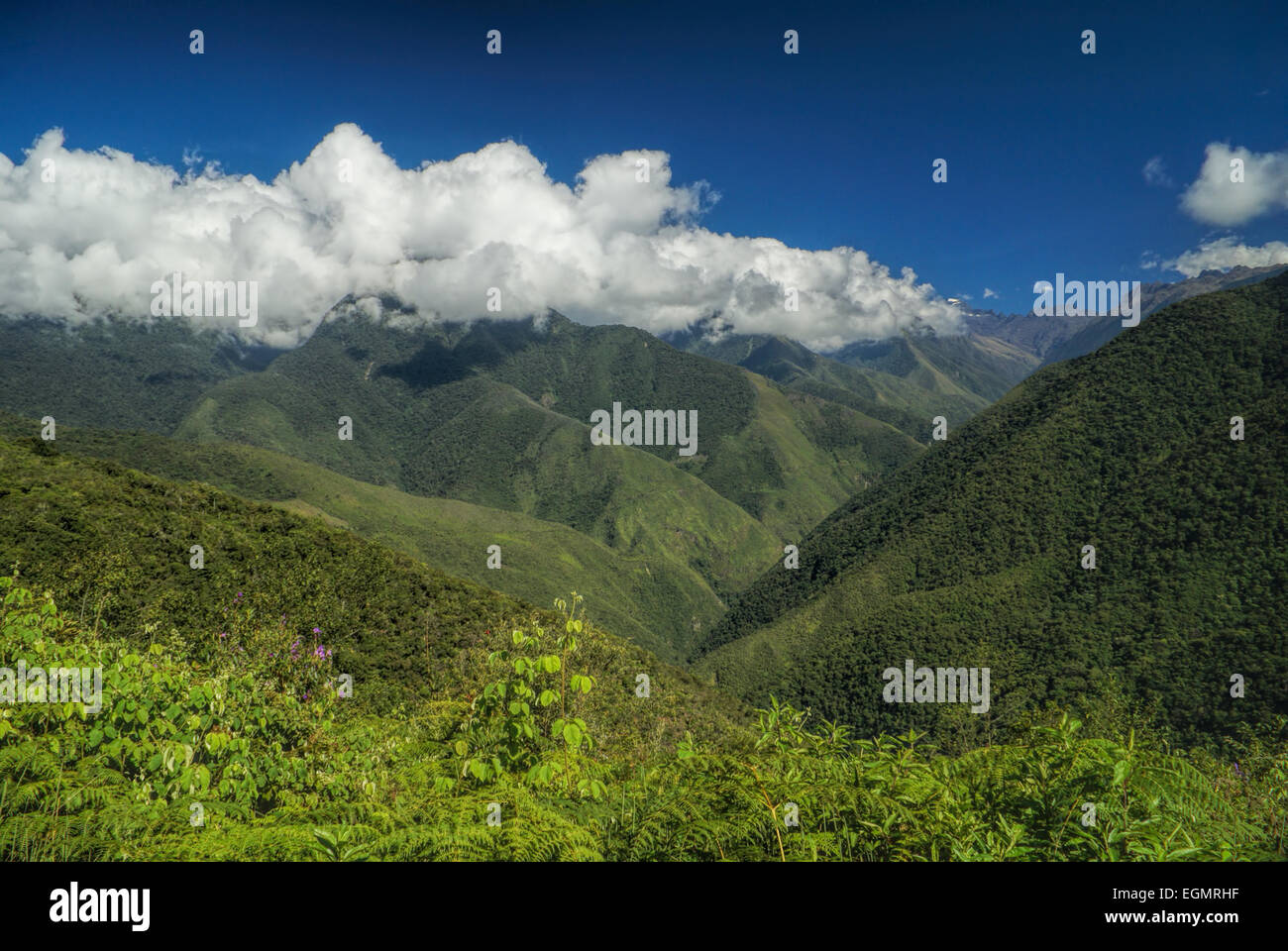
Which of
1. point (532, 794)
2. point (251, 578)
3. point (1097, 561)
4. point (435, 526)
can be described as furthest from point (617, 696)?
point (435, 526)

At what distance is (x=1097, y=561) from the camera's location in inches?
3553

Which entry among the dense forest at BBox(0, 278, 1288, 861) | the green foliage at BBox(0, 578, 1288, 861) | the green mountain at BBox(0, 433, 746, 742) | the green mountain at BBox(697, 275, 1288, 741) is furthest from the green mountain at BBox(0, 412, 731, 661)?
the green foliage at BBox(0, 578, 1288, 861)

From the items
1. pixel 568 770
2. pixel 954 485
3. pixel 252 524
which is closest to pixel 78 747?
pixel 568 770

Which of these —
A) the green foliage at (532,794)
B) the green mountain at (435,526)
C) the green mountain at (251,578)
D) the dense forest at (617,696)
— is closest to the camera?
the green foliage at (532,794)

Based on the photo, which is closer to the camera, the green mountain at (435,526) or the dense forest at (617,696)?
the dense forest at (617,696)

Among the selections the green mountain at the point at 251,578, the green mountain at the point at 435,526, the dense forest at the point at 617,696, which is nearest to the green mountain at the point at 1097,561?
the dense forest at the point at 617,696

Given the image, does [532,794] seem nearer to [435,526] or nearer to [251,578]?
[251,578]

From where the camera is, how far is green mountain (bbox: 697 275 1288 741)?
67438mm

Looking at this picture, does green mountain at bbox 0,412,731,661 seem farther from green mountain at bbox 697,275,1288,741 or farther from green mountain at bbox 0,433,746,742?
green mountain at bbox 0,433,746,742

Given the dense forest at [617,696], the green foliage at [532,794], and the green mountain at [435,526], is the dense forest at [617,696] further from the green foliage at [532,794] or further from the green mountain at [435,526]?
the green mountain at [435,526]

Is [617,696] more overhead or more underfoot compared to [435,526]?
more underfoot

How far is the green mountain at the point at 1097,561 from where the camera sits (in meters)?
67.4
